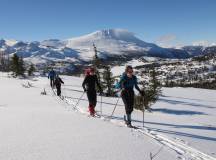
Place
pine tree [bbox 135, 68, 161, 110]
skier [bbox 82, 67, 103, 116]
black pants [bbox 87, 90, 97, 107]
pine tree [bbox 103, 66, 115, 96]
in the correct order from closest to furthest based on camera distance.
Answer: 1. skier [bbox 82, 67, 103, 116]
2. black pants [bbox 87, 90, 97, 107]
3. pine tree [bbox 135, 68, 161, 110]
4. pine tree [bbox 103, 66, 115, 96]

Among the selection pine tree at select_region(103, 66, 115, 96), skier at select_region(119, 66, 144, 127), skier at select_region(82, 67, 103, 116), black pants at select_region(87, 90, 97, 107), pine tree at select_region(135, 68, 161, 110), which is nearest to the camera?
skier at select_region(119, 66, 144, 127)

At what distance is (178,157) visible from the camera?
25.6 feet

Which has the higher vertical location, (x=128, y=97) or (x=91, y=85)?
(x=91, y=85)

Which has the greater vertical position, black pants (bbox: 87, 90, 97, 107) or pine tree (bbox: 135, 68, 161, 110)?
black pants (bbox: 87, 90, 97, 107)

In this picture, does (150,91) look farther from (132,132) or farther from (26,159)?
(26,159)

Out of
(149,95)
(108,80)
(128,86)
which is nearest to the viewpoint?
(128,86)

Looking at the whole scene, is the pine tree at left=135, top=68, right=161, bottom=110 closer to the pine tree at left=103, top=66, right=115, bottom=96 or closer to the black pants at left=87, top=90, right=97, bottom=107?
the pine tree at left=103, top=66, right=115, bottom=96

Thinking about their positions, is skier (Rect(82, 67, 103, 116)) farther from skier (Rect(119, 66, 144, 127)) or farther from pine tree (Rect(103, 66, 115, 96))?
pine tree (Rect(103, 66, 115, 96))

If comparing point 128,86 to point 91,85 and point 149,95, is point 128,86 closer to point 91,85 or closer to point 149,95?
point 91,85

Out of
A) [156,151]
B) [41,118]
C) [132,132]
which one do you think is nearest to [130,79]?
[132,132]

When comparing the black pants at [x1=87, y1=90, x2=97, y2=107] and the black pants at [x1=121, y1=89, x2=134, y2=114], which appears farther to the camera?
the black pants at [x1=87, y1=90, x2=97, y2=107]

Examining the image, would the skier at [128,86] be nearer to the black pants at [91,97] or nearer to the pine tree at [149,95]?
the black pants at [91,97]

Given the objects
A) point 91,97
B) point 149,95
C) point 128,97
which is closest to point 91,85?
point 91,97

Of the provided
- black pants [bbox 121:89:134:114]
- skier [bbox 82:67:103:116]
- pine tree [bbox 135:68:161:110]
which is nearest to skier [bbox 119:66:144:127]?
black pants [bbox 121:89:134:114]
